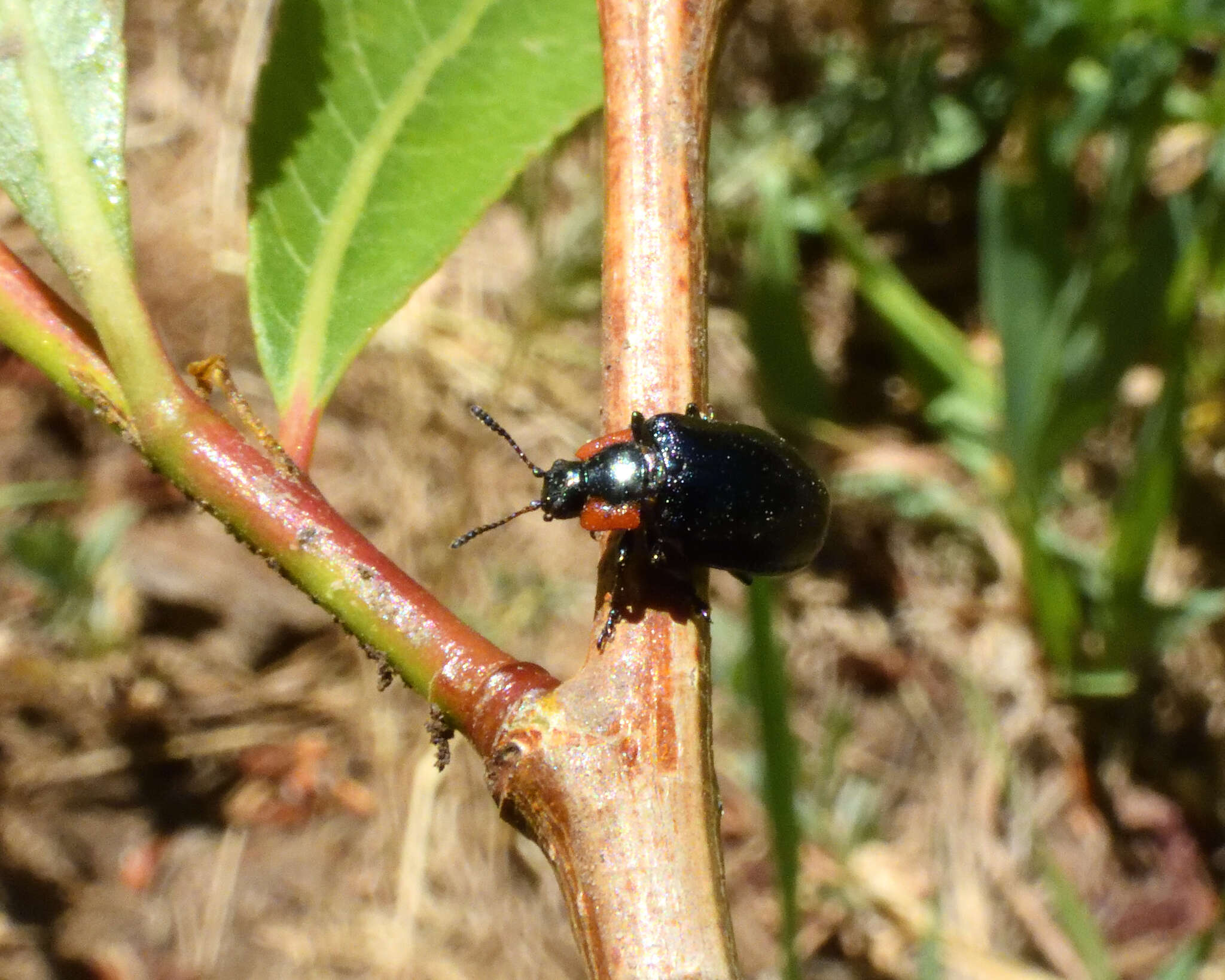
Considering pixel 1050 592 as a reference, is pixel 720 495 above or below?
below

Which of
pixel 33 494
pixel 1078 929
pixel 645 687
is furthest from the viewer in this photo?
pixel 33 494

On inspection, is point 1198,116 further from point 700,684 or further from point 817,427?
point 700,684

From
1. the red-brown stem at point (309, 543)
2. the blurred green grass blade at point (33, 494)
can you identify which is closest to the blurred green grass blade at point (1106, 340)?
the red-brown stem at point (309, 543)

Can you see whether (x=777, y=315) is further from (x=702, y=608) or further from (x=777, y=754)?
(x=702, y=608)

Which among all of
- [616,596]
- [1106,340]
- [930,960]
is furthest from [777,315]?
[616,596]

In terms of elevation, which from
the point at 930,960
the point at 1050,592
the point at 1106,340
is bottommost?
the point at 930,960

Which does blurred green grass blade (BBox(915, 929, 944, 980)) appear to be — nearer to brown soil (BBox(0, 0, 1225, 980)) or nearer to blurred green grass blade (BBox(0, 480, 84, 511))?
brown soil (BBox(0, 0, 1225, 980))

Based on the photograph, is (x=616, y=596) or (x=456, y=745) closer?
(x=616, y=596)

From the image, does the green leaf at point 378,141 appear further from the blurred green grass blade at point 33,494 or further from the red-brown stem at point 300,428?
the blurred green grass blade at point 33,494
